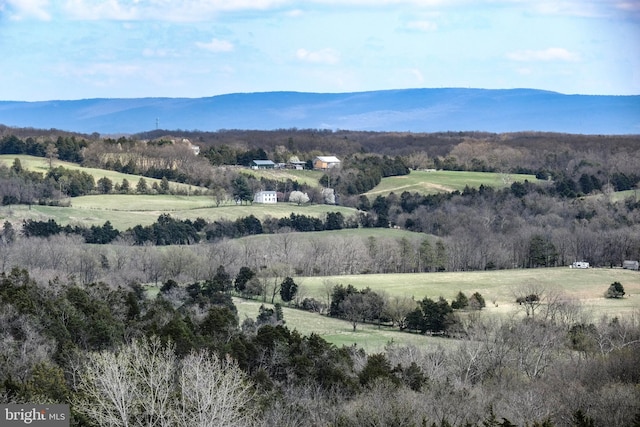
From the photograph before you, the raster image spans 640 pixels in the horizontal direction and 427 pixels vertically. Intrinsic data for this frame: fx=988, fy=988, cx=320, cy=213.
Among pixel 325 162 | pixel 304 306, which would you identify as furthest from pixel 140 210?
pixel 325 162

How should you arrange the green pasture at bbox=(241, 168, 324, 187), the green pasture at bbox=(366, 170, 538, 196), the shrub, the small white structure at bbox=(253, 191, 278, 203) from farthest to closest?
the green pasture at bbox=(241, 168, 324, 187)
the green pasture at bbox=(366, 170, 538, 196)
the small white structure at bbox=(253, 191, 278, 203)
the shrub

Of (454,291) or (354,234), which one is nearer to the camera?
(454,291)

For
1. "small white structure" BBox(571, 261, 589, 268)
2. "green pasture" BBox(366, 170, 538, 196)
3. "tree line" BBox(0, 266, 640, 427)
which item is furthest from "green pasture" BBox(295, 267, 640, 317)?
"green pasture" BBox(366, 170, 538, 196)

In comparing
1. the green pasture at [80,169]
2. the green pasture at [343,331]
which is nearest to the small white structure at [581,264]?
the green pasture at [343,331]

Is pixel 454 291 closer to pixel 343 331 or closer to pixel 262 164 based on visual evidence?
pixel 343 331

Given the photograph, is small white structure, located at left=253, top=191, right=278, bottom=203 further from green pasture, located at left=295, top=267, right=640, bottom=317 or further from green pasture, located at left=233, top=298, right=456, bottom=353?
green pasture, located at left=233, top=298, right=456, bottom=353

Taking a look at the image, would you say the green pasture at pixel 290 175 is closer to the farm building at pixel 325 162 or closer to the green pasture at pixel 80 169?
the farm building at pixel 325 162
